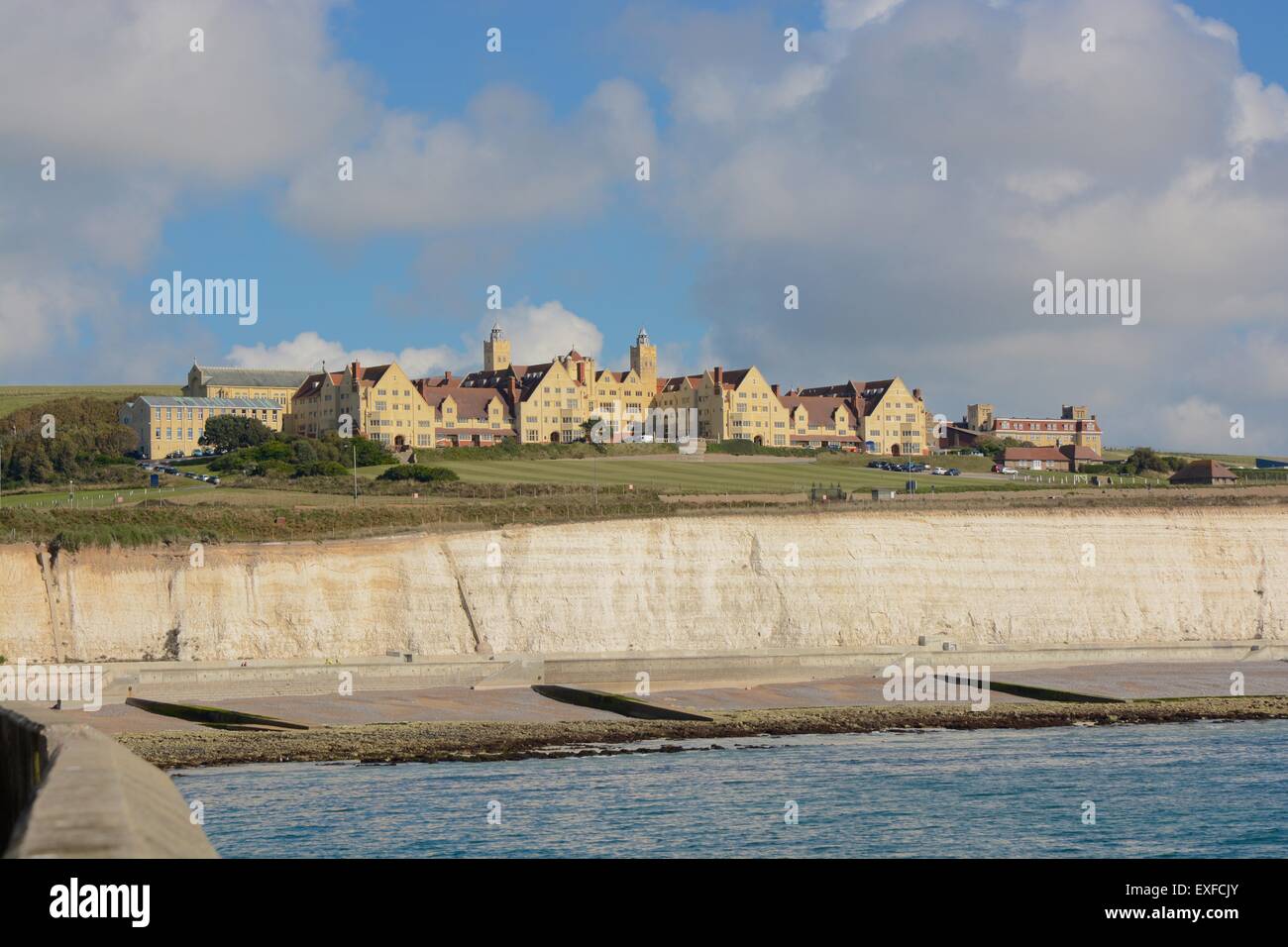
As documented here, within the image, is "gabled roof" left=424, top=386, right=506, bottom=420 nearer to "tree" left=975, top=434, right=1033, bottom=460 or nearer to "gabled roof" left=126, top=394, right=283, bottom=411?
"gabled roof" left=126, top=394, right=283, bottom=411

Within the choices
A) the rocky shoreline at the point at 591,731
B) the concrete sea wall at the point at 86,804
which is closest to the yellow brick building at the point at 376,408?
the rocky shoreline at the point at 591,731

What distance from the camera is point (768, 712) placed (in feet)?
145

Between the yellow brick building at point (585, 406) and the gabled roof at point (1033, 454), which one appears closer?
the yellow brick building at point (585, 406)

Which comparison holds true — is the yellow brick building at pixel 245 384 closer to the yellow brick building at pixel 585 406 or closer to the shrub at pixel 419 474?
the yellow brick building at pixel 585 406

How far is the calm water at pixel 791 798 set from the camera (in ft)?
87.2

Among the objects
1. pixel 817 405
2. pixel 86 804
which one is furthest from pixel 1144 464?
pixel 86 804

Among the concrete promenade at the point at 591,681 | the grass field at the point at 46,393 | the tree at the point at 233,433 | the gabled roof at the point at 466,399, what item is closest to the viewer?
the concrete promenade at the point at 591,681

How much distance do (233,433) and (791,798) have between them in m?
82.7

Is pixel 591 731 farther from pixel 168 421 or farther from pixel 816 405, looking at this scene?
pixel 816 405

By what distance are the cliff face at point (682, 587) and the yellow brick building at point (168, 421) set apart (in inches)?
2188

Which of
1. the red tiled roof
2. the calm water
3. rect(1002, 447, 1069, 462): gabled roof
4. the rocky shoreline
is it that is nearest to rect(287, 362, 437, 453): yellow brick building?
the red tiled roof

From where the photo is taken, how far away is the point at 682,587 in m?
63.2

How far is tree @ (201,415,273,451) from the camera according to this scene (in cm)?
10500

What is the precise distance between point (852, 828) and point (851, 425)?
4222 inches
